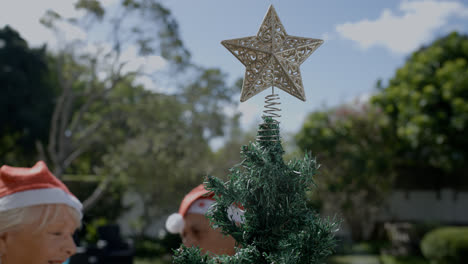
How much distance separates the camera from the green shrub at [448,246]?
9.22 m

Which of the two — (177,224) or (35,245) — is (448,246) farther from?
(35,245)

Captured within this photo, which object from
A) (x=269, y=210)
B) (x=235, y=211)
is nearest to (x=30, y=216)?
(x=235, y=211)

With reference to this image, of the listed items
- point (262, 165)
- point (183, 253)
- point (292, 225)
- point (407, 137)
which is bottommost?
point (183, 253)

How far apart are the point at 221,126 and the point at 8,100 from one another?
295 inches

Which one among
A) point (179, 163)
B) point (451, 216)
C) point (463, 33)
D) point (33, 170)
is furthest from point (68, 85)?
point (451, 216)

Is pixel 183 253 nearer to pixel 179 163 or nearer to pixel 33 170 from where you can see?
pixel 33 170

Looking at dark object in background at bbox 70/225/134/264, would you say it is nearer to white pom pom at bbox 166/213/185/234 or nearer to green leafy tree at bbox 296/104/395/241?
green leafy tree at bbox 296/104/395/241

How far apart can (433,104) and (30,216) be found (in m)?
Answer: 10.7

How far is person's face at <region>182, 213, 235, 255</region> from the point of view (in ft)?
7.16

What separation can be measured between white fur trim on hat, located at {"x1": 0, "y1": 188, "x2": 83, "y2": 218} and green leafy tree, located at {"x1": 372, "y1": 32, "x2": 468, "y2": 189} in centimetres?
996

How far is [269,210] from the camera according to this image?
1487 millimetres

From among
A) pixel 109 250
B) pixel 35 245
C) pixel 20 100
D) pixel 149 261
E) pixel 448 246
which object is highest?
pixel 20 100

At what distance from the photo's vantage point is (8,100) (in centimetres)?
1291

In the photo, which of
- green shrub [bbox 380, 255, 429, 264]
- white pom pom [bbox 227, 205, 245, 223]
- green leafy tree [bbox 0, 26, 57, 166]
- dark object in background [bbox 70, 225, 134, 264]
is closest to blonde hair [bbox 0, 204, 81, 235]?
white pom pom [bbox 227, 205, 245, 223]
